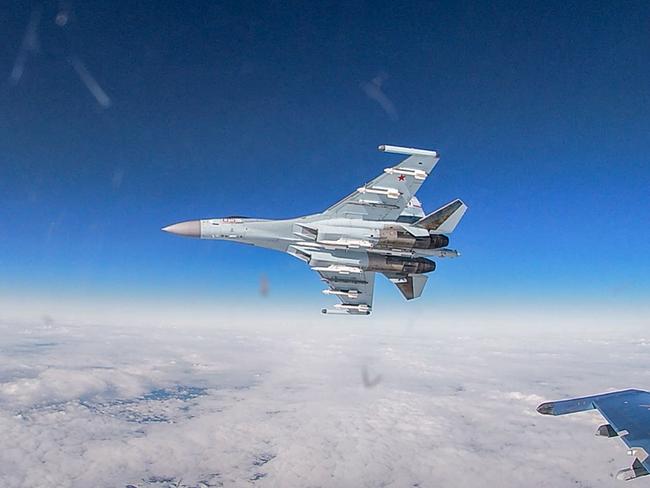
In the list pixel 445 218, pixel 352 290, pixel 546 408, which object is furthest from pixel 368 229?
pixel 546 408

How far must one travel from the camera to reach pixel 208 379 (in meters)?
116

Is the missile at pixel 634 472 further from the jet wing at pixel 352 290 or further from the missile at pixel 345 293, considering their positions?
the missile at pixel 345 293

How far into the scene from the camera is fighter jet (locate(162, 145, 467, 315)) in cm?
1488

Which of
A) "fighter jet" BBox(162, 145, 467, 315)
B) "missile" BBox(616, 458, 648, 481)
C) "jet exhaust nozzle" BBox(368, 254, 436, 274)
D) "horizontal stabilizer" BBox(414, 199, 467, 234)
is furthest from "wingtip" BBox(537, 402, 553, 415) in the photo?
"jet exhaust nozzle" BBox(368, 254, 436, 274)

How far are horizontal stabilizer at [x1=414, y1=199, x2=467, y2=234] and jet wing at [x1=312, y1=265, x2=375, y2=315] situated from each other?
372cm

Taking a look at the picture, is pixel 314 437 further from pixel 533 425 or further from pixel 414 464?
pixel 533 425

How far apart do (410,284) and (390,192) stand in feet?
16.8

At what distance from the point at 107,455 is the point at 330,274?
212 ft

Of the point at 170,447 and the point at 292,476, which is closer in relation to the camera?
the point at 292,476

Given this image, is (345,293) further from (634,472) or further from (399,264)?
(634,472)

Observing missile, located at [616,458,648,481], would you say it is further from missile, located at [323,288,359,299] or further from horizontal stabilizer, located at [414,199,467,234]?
missile, located at [323,288,359,299]

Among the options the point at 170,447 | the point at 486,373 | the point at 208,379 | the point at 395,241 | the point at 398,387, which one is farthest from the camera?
the point at 208,379

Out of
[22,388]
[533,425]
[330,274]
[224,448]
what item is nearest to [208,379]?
[22,388]

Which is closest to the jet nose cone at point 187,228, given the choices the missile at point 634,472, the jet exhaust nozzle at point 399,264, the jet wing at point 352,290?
the jet wing at point 352,290
